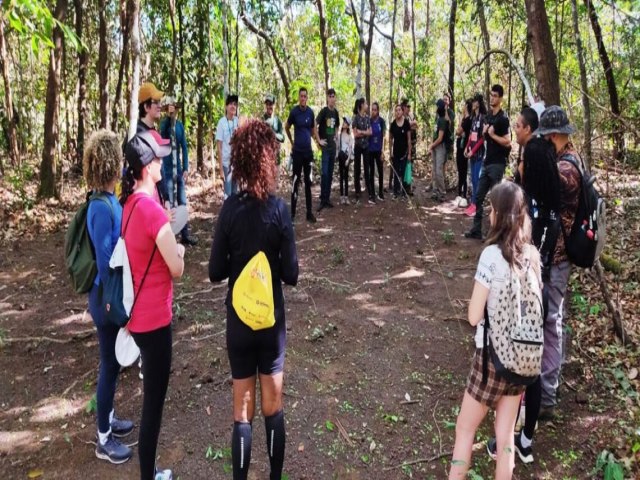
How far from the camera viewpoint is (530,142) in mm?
3221

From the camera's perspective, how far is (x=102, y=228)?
285 cm

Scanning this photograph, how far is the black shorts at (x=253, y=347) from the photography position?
2.42m

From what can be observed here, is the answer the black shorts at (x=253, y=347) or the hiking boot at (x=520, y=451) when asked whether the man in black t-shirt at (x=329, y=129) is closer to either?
the hiking boot at (x=520, y=451)

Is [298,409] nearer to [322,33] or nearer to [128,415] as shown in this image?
[128,415]

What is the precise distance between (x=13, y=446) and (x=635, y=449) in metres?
4.01

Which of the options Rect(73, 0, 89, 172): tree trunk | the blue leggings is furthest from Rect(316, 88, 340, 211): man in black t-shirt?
the blue leggings

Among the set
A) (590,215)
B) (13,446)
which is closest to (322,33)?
(590,215)

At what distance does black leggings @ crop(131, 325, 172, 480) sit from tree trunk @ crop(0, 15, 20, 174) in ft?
34.2

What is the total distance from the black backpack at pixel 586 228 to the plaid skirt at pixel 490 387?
3.75 feet

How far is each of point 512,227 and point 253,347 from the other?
1.42 meters

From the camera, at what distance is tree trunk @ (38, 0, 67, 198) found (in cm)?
863

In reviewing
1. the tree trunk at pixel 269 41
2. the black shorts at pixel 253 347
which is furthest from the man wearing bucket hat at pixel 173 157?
the tree trunk at pixel 269 41

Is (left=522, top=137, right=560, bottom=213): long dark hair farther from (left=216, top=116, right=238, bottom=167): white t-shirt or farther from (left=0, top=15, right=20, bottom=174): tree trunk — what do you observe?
(left=0, top=15, right=20, bottom=174): tree trunk

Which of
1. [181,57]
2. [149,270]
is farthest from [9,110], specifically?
[149,270]
